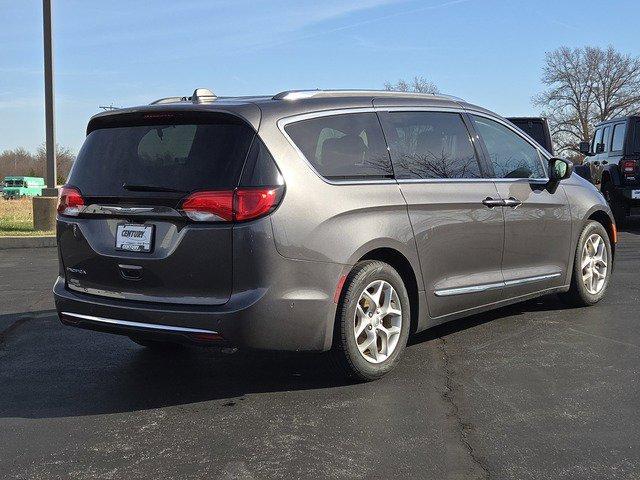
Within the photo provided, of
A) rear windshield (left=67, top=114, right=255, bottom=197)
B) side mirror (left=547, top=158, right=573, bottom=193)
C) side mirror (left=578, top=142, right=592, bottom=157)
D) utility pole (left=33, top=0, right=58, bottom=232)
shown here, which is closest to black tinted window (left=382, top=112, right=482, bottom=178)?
side mirror (left=547, top=158, right=573, bottom=193)

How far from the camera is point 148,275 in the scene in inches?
165

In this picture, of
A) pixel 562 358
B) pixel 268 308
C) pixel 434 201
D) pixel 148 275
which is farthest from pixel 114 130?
pixel 562 358

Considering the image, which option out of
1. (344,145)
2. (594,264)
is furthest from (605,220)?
(344,145)

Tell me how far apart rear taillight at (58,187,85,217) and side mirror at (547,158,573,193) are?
362cm

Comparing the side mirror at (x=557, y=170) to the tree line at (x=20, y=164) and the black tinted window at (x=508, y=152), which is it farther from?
the tree line at (x=20, y=164)

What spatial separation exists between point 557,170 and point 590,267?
42.7 inches

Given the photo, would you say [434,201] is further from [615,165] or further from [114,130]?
[615,165]

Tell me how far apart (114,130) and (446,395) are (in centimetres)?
253

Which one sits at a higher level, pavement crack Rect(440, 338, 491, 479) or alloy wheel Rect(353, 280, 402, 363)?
alloy wheel Rect(353, 280, 402, 363)

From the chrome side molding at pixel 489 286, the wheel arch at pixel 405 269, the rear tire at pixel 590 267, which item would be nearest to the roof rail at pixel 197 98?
the wheel arch at pixel 405 269

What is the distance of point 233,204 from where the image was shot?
4031 millimetres

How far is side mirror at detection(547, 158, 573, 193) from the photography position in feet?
20.0

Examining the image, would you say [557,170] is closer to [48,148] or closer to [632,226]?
[632,226]

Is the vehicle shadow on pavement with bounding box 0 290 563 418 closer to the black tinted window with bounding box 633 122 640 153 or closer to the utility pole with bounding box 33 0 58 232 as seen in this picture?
the utility pole with bounding box 33 0 58 232
